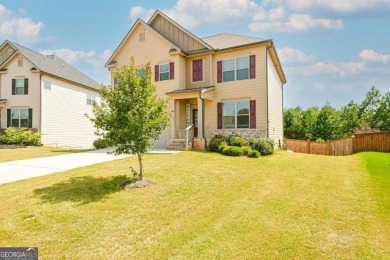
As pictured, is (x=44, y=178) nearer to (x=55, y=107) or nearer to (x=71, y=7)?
(x=71, y=7)

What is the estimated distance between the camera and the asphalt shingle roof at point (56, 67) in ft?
77.5

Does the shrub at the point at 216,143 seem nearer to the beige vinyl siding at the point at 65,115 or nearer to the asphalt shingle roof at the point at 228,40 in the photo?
the asphalt shingle roof at the point at 228,40

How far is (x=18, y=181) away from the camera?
26.2 ft

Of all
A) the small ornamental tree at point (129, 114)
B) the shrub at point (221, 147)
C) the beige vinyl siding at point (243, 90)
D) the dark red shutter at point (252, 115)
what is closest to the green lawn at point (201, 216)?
the small ornamental tree at point (129, 114)

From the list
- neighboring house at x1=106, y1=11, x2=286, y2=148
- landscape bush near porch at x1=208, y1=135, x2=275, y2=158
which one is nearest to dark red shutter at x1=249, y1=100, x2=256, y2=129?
neighboring house at x1=106, y1=11, x2=286, y2=148

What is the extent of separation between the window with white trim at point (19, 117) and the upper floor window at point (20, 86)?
169 centimetres

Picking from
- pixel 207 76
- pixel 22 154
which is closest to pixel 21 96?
pixel 22 154

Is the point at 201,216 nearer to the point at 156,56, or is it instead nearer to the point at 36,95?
the point at 156,56

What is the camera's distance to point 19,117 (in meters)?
23.1

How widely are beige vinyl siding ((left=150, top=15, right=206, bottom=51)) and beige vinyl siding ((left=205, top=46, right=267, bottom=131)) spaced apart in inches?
85.9

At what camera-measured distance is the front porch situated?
15914mm

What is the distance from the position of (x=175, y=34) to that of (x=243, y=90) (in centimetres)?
748

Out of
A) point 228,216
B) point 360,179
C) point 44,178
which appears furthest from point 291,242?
point 44,178

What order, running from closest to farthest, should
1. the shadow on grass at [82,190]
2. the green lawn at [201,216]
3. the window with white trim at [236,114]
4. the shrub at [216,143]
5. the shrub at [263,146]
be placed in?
1. the green lawn at [201,216]
2. the shadow on grass at [82,190]
3. the shrub at [263,146]
4. the shrub at [216,143]
5. the window with white trim at [236,114]
